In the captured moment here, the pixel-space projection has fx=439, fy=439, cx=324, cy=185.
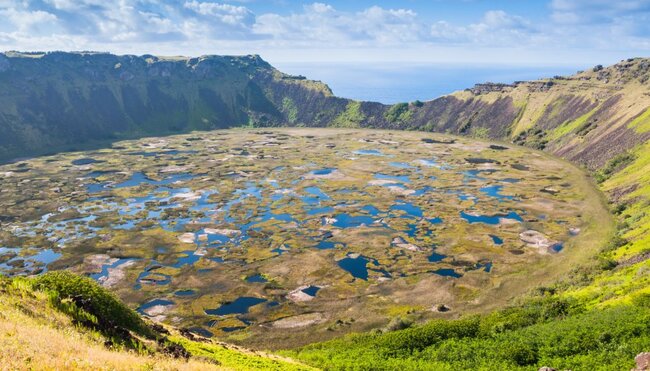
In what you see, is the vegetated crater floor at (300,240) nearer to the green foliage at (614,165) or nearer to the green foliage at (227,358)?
the green foliage at (614,165)

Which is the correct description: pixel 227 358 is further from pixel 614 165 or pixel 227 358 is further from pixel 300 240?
pixel 614 165

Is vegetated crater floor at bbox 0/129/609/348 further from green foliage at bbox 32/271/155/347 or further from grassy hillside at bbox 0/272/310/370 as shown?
green foliage at bbox 32/271/155/347

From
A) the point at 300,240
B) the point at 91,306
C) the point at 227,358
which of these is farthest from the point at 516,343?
the point at 300,240

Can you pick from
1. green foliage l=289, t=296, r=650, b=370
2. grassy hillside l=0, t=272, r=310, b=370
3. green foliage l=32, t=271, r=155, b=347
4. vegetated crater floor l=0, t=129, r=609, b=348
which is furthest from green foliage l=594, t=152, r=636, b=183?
green foliage l=32, t=271, r=155, b=347

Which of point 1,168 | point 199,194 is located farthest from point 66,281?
point 1,168

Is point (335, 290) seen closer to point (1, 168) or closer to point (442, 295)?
point (442, 295)

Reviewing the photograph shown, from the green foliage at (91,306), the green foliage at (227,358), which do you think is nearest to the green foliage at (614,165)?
the green foliage at (227,358)
